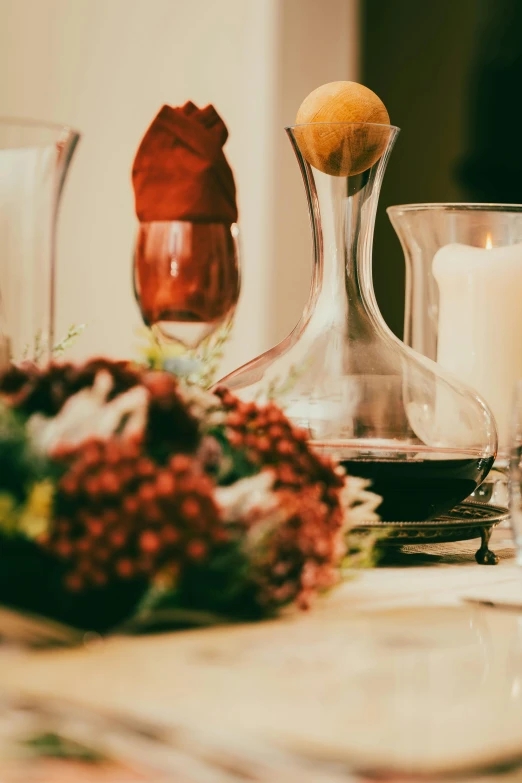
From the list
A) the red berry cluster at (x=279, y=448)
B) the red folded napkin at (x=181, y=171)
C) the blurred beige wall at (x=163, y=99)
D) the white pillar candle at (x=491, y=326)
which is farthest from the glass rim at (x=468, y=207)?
the blurred beige wall at (x=163, y=99)

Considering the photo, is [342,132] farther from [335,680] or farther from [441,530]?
[335,680]

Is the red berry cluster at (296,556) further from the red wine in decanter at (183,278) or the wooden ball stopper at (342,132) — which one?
the red wine in decanter at (183,278)

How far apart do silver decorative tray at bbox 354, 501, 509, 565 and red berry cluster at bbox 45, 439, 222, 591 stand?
0.20 m

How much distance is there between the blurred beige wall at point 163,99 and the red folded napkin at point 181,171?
5.42 ft

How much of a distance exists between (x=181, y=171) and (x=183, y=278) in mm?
84

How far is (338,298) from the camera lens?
0.67 meters

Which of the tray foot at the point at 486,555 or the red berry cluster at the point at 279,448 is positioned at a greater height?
the red berry cluster at the point at 279,448

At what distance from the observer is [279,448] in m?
0.48

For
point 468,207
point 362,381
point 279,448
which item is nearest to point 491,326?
point 468,207

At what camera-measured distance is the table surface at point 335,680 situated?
0.31 meters

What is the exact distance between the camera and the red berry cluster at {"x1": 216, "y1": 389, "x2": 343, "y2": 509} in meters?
0.47

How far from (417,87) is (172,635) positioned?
2.55 meters

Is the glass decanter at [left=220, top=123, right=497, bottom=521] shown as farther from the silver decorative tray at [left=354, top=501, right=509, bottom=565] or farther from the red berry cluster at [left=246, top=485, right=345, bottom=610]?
the red berry cluster at [left=246, top=485, right=345, bottom=610]

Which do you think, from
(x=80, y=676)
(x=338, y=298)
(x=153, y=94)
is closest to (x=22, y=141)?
(x=338, y=298)
